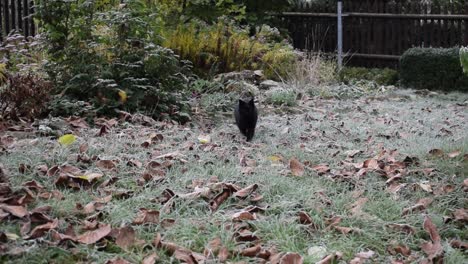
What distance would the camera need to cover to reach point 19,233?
269 cm

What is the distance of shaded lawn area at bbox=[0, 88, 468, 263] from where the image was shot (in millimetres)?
2791

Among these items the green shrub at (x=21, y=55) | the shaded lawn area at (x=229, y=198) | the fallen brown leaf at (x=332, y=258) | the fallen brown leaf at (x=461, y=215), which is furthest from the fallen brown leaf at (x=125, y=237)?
the green shrub at (x=21, y=55)

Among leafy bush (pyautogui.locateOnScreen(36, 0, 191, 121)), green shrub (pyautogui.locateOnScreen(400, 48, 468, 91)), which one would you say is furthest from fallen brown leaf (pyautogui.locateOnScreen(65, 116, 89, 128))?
green shrub (pyautogui.locateOnScreen(400, 48, 468, 91))

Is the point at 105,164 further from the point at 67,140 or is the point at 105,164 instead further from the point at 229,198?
the point at 229,198

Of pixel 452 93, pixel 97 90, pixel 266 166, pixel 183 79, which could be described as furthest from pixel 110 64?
pixel 452 93

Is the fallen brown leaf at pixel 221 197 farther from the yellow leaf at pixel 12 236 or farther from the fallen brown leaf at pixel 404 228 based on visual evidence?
the yellow leaf at pixel 12 236

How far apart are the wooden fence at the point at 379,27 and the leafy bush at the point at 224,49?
2.99m

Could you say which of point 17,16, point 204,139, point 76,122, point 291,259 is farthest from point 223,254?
point 17,16

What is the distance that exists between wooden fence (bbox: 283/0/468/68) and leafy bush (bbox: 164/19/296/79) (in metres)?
2.99

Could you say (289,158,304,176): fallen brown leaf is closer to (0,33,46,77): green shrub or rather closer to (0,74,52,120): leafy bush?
(0,74,52,120): leafy bush

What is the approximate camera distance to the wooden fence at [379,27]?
12.4 m

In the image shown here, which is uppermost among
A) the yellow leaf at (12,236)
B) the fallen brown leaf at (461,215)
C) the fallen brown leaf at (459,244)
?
the yellow leaf at (12,236)

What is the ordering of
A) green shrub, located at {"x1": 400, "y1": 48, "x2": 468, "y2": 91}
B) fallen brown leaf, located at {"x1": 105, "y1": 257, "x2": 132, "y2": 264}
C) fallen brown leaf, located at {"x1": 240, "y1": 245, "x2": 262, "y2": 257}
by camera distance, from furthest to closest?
1. green shrub, located at {"x1": 400, "y1": 48, "x2": 468, "y2": 91}
2. fallen brown leaf, located at {"x1": 240, "y1": 245, "x2": 262, "y2": 257}
3. fallen brown leaf, located at {"x1": 105, "y1": 257, "x2": 132, "y2": 264}

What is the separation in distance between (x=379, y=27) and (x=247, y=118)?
8.61m
